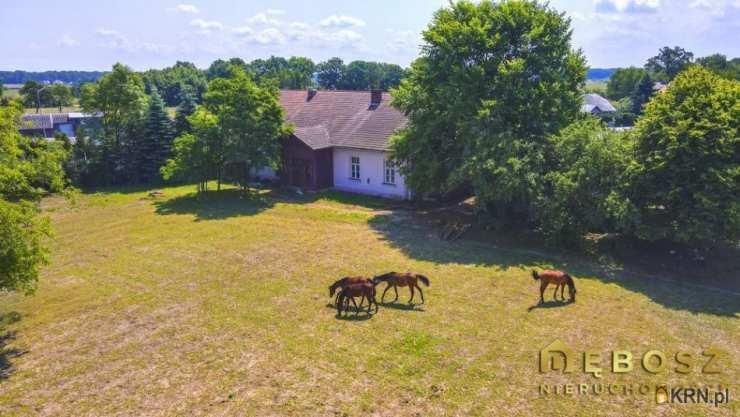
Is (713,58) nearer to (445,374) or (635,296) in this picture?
(635,296)

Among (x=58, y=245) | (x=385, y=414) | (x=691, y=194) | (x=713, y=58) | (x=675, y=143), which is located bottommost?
(x=385, y=414)

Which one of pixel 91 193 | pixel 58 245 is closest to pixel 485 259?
pixel 58 245

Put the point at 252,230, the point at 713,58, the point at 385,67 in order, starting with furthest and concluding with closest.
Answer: the point at 385,67 < the point at 713,58 < the point at 252,230

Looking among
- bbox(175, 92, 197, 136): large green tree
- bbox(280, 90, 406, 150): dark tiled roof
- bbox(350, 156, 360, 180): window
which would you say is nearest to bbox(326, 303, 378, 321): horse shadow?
bbox(280, 90, 406, 150): dark tiled roof

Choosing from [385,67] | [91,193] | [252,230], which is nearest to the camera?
[252,230]

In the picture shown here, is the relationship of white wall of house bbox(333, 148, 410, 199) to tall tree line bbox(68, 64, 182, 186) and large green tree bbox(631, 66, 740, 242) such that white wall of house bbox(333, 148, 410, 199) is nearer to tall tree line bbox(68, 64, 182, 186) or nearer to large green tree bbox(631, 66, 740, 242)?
large green tree bbox(631, 66, 740, 242)

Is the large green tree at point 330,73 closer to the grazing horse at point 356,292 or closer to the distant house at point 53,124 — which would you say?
the distant house at point 53,124

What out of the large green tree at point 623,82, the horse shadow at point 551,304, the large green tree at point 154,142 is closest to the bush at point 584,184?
the horse shadow at point 551,304
